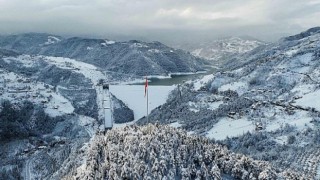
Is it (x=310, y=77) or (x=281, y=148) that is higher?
(x=310, y=77)

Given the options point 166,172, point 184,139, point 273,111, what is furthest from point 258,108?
point 166,172

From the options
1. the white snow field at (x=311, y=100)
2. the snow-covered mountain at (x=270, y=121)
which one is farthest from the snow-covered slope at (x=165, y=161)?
the white snow field at (x=311, y=100)

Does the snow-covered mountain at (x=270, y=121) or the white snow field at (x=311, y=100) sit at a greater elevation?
the white snow field at (x=311, y=100)

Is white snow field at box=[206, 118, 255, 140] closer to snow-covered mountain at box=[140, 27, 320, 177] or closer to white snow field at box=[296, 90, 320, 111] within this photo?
snow-covered mountain at box=[140, 27, 320, 177]

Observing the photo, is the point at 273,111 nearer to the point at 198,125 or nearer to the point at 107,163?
the point at 198,125

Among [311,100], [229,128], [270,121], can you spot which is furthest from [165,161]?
[311,100]

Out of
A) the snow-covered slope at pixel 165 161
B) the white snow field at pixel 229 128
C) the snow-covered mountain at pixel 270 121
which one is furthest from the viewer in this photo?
the white snow field at pixel 229 128

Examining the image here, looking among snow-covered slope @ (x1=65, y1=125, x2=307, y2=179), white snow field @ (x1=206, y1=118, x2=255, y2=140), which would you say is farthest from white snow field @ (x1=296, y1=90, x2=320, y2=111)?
snow-covered slope @ (x1=65, y1=125, x2=307, y2=179)

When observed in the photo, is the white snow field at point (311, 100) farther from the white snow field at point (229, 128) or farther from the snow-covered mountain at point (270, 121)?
the white snow field at point (229, 128)

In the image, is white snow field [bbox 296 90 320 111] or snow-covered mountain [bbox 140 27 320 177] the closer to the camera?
snow-covered mountain [bbox 140 27 320 177]

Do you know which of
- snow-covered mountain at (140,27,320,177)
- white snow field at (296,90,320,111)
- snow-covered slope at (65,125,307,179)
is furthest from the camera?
white snow field at (296,90,320,111)

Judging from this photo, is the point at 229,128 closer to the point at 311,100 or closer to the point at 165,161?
the point at 311,100
